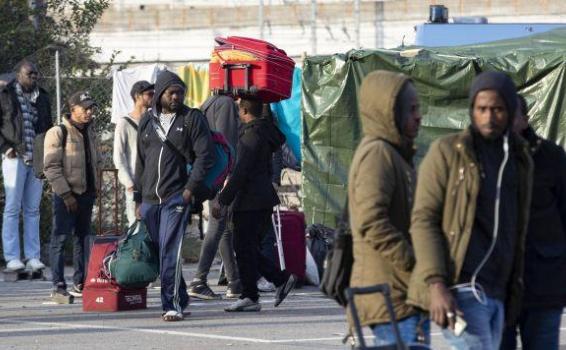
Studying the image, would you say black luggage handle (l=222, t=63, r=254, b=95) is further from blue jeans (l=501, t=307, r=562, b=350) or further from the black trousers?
blue jeans (l=501, t=307, r=562, b=350)

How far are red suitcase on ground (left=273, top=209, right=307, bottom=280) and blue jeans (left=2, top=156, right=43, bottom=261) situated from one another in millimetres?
2762

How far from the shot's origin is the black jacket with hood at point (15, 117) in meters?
14.5

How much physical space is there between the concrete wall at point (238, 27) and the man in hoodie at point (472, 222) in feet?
119

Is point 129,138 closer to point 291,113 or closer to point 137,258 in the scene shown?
point 137,258

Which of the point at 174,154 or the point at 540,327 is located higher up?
the point at 174,154

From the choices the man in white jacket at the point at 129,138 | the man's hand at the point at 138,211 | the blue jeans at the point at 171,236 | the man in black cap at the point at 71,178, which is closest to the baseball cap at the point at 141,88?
the man in white jacket at the point at 129,138

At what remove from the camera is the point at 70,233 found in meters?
12.9

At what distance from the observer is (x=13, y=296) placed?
13391mm

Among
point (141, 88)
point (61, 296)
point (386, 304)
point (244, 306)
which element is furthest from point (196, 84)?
point (386, 304)

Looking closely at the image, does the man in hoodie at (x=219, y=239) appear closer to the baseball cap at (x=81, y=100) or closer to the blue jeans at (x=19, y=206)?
the baseball cap at (x=81, y=100)

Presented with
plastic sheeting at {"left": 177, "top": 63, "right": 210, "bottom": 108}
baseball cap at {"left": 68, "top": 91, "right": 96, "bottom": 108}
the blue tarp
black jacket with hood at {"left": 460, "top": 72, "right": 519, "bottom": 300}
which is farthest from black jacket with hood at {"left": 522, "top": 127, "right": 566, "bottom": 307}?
plastic sheeting at {"left": 177, "top": 63, "right": 210, "bottom": 108}

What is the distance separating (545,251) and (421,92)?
9.86 metres

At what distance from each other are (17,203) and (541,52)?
19.1ft

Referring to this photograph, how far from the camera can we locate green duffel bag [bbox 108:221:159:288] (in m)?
11.4
